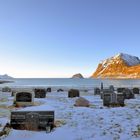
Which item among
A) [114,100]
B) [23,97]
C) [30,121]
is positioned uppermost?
[23,97]

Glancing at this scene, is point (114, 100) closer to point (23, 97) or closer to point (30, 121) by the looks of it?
point (23, 97)

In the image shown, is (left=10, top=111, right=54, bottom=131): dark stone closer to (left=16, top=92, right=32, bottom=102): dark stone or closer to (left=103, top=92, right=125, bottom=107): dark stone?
(left=16, top=92, right=32, bottom=102): dark stone

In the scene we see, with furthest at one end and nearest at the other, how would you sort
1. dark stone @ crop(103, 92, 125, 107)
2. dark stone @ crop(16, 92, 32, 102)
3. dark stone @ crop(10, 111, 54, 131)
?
dark stone @ crop(16, 92, 32, 102) → dark stone @ crop(103, 92, 125, 107) → dark stone @ crop(10, 111, 54, 131)

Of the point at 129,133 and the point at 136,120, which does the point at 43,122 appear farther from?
the point at 136,120

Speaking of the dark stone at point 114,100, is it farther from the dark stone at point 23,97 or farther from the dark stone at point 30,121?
the dark stone at point 30,121

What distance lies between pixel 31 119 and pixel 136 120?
628cm

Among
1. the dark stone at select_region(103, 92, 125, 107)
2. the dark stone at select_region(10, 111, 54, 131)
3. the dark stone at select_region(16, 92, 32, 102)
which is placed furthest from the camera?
the dark stone at select_region(16, 92, 32, 102)

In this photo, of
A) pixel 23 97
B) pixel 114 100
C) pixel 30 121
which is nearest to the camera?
pixel 30 121

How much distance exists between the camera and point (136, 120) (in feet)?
56.2

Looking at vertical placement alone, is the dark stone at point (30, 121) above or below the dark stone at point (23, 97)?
below

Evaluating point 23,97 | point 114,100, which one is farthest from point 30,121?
point 114,100

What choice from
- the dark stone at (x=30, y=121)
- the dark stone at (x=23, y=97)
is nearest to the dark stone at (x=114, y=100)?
the dark stone at (x=23, y=97)

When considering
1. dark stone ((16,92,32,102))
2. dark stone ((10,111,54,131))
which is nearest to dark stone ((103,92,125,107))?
dark stone ((16,92,32,102))

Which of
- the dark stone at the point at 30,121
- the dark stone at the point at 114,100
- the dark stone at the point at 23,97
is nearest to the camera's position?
the dark stone at the point at 30,121
